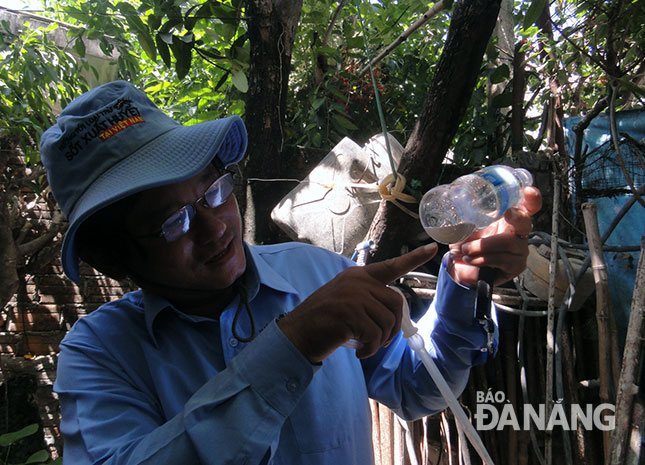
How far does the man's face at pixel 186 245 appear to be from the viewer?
1.01 m

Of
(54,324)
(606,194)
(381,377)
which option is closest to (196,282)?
(381,377)

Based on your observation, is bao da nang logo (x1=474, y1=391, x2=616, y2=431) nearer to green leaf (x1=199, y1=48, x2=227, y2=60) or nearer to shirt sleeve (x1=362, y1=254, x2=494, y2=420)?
shirt sleeve (x1=362, y1=254, x2=494, y2=420)

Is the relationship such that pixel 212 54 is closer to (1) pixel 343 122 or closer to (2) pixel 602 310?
(1) pixel 343 122

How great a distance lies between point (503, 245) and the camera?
3.43 feet

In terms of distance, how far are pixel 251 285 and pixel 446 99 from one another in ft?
3.98

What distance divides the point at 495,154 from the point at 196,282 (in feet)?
8.09

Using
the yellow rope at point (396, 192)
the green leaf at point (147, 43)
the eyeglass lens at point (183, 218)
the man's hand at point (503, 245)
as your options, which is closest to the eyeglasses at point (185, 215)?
the eyeglass lens at point (183, 218)

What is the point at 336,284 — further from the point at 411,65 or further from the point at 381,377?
the point at 411,65

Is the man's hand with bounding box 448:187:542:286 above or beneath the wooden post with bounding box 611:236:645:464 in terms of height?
above

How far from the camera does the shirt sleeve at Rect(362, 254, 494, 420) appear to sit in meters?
1.16

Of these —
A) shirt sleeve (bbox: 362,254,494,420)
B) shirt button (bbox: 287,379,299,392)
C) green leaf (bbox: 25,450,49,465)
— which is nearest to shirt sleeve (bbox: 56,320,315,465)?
shirt button (bbox: 287,379,299,392)

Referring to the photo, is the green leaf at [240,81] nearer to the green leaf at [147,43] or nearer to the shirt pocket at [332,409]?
the green leaf at [147,43]

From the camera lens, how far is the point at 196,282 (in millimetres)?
1063

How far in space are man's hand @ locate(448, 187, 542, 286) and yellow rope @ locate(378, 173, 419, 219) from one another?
0.76 metres
